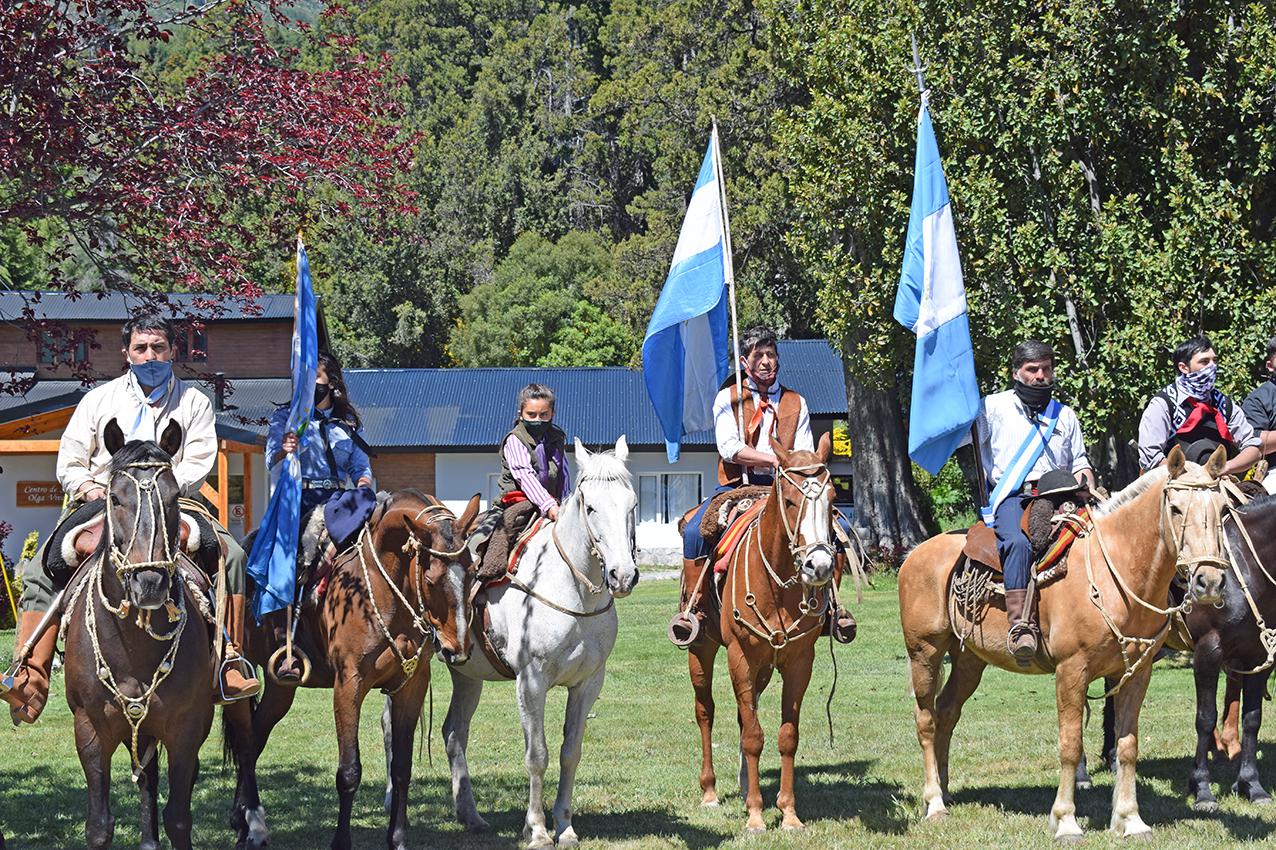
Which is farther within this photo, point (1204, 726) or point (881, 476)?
point (881, 476)

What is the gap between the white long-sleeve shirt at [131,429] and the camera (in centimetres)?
785

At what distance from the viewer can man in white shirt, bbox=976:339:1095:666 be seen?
917 cm

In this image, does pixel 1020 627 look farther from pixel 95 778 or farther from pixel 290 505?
pixel 95 778

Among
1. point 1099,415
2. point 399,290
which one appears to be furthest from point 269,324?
point 1099,415

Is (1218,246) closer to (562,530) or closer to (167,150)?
(562,530)

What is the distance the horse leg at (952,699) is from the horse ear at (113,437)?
5900 millimetres

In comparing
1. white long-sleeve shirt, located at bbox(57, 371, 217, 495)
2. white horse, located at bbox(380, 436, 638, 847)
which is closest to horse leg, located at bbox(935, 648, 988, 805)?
white horse, located at bbox(380, 436, 638, 847)

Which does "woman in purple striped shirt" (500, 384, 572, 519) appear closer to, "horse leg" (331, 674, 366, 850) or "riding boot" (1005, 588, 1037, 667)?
"horse leg" (331, 674, 366, 850)

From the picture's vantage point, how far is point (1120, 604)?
8648mm

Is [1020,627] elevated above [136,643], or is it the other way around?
[136,643]

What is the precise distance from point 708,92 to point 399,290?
22.7m

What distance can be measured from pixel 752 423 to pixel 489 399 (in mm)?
32316

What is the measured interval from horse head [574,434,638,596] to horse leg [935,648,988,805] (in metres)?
2.96

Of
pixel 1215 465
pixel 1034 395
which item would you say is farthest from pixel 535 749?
pixel 1215 465
